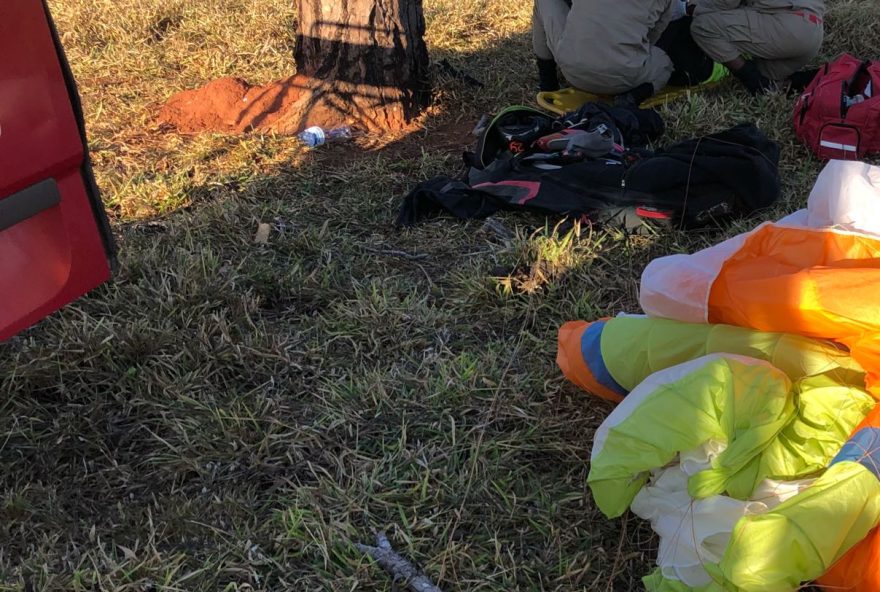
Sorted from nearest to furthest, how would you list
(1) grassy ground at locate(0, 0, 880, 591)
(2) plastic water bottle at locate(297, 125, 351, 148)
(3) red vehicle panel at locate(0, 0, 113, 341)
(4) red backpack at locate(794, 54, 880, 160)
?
1. (3) red vehicle panel at locate(0, 0, 113, 341)
2. (1) grassy ground at locate(0, 0, 880, 591)
3. (4) red backpack at locate(794, 54, 880, 160)
4. (2) plastic water bottle at locate(297, 125, 351, 148)

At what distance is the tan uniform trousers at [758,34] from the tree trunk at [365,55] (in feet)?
5.05

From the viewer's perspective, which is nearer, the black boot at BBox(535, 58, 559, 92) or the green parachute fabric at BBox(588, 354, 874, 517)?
the green parachute fabric at BBox(588, 354, 874, 517)

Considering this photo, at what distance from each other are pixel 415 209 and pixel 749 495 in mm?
1994

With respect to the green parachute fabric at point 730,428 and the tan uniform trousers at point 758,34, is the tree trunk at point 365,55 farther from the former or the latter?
the green parachute fabric at point 730,428

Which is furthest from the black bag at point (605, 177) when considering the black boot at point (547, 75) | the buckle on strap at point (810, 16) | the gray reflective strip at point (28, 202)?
the gray reflective strip at point (28, 202)

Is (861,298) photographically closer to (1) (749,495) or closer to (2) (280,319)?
(1) (749,495)

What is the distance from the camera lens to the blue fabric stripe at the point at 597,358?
220 centimetres

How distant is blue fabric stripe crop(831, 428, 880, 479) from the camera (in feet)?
5.23

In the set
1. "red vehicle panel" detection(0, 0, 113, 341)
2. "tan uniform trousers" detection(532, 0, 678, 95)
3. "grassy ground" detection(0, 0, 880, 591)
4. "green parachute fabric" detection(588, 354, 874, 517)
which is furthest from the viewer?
"tan uniform trousers" detection(532, 0, 678, 95)

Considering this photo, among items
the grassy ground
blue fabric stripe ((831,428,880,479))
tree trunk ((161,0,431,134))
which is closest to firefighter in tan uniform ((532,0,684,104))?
the grassy ground

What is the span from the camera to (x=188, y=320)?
2.66 metres

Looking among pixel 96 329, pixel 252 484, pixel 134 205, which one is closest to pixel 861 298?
pixel 252 484

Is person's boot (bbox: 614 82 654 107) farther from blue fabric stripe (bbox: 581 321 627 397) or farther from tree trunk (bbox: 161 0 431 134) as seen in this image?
blue fabric stripe (bbox: 581 321 627 397)

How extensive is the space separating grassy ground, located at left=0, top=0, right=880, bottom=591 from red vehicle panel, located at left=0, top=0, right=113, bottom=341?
1.88 ft
